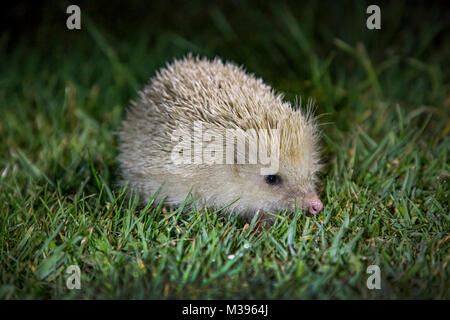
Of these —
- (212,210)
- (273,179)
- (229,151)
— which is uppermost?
(229,151)

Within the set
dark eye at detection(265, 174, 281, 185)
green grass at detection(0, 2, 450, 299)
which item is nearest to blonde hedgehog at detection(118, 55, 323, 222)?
dark eye at detection(265, 174, 281, 185)

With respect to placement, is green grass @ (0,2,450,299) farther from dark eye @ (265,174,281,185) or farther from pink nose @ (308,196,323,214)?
dark eye @ (265,174,281,185)

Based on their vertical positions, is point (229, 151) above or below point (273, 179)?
above

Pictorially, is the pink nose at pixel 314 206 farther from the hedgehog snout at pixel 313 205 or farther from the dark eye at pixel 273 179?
the dark eye at pixel 273 179

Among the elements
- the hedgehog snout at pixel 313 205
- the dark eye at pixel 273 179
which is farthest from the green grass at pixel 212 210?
the dark eye at pixel 273 179

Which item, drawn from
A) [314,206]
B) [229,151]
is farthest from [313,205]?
[229,151]

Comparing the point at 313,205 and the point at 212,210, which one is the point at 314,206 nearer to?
the point at 313,205
